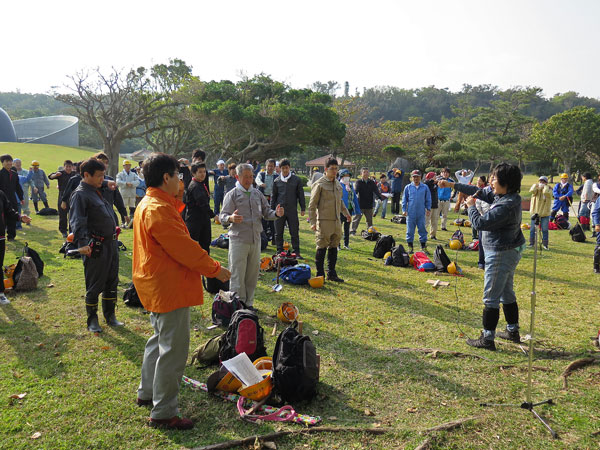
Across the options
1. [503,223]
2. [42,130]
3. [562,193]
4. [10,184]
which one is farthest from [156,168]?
[42,130]

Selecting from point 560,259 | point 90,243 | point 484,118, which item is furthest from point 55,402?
point 484,118

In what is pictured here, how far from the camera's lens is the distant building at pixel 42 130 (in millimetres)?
67500

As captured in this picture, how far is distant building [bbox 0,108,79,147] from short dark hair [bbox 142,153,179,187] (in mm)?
78845

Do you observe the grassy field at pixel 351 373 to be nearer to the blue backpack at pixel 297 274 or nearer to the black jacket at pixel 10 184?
the blue backpack at pixel 297 274

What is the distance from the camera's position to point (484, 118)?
44.9m

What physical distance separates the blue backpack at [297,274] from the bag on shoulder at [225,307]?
83.7 inches

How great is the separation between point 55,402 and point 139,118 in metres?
25.4

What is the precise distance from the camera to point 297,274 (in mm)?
7293

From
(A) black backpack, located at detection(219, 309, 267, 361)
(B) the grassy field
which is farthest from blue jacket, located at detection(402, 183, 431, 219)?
(A) black backpack, located at detection(219, 309, 267, 361)

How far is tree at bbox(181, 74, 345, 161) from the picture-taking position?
24219mm

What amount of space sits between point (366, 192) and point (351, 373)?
822cm

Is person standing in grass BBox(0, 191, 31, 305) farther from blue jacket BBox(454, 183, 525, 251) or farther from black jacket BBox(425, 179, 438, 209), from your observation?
black jacket BBox(425, 179, 438, 209)

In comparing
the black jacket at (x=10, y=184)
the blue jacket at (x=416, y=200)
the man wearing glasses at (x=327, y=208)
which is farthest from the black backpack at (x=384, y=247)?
the black jacket at (x=10, y=184)

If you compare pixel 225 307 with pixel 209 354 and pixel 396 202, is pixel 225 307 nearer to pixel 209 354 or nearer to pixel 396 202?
pixel 209 354
